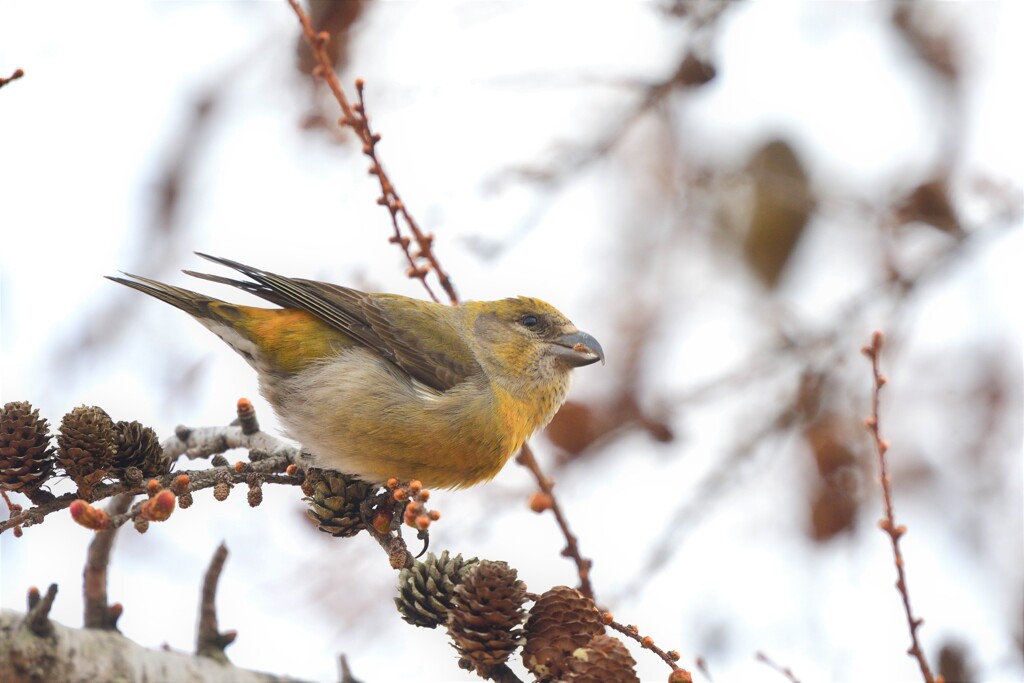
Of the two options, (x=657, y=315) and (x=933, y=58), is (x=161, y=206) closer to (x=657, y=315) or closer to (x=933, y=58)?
(x=657, y=315)

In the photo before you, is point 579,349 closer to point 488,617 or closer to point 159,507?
point 488,617

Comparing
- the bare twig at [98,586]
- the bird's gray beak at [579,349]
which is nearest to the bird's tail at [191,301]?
the bare twig at [98,586]

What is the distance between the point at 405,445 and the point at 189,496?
3.82ft

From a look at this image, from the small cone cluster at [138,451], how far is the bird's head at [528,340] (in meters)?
1.64

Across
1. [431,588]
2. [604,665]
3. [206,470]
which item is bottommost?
[604,665]

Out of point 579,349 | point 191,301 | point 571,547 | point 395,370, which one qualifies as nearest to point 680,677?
point 571,547

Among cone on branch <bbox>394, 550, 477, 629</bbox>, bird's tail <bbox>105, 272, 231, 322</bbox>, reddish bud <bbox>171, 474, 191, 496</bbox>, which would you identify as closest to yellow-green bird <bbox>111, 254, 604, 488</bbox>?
bird's tail <bbox>105, 272, 231, 322</bbox>

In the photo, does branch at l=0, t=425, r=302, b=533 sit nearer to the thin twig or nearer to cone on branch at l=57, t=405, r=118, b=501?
cone on branch at l=57, t=405, r=118, b=501

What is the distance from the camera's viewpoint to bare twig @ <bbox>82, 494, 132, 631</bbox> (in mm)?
2330

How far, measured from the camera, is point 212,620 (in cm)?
252

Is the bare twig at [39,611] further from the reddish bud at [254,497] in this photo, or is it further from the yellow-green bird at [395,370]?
the yellow-green bird at [395,370]

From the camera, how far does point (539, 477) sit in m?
2.80

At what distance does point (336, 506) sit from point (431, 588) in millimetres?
589

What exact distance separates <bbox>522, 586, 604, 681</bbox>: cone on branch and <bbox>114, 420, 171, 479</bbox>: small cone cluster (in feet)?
3.44
